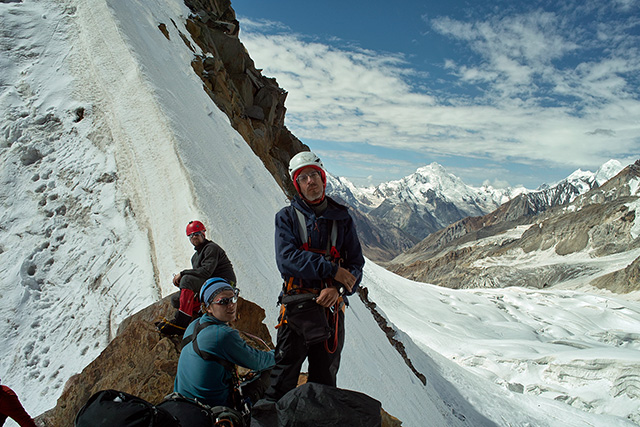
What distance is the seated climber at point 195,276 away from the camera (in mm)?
4496

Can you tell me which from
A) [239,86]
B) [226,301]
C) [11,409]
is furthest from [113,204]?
[239,86]

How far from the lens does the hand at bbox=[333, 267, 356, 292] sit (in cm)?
311

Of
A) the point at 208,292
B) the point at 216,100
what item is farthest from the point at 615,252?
the point at 208,292

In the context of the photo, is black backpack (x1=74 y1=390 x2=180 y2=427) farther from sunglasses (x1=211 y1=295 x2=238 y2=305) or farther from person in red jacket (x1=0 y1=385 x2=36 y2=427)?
person in red jacket (x1=0 y1=385 x2=36 y2=427)

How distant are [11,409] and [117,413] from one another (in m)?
2.10

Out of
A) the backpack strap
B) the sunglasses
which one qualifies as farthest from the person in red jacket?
the sunglasses

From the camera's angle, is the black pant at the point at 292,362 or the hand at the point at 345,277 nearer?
the hand at the point at 345,277

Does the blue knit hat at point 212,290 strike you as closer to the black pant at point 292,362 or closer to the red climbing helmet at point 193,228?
the black pant at point 292,362

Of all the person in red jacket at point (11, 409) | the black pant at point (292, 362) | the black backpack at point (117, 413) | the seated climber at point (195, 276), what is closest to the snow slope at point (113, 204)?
the seated climber at point (195, 276)

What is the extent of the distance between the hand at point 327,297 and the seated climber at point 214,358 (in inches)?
34.3

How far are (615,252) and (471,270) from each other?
39.1 metres

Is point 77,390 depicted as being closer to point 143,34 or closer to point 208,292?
point 208,292

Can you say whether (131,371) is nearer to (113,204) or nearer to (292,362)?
(292,362)

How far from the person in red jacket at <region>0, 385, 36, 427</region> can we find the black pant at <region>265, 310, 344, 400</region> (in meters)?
2.29
